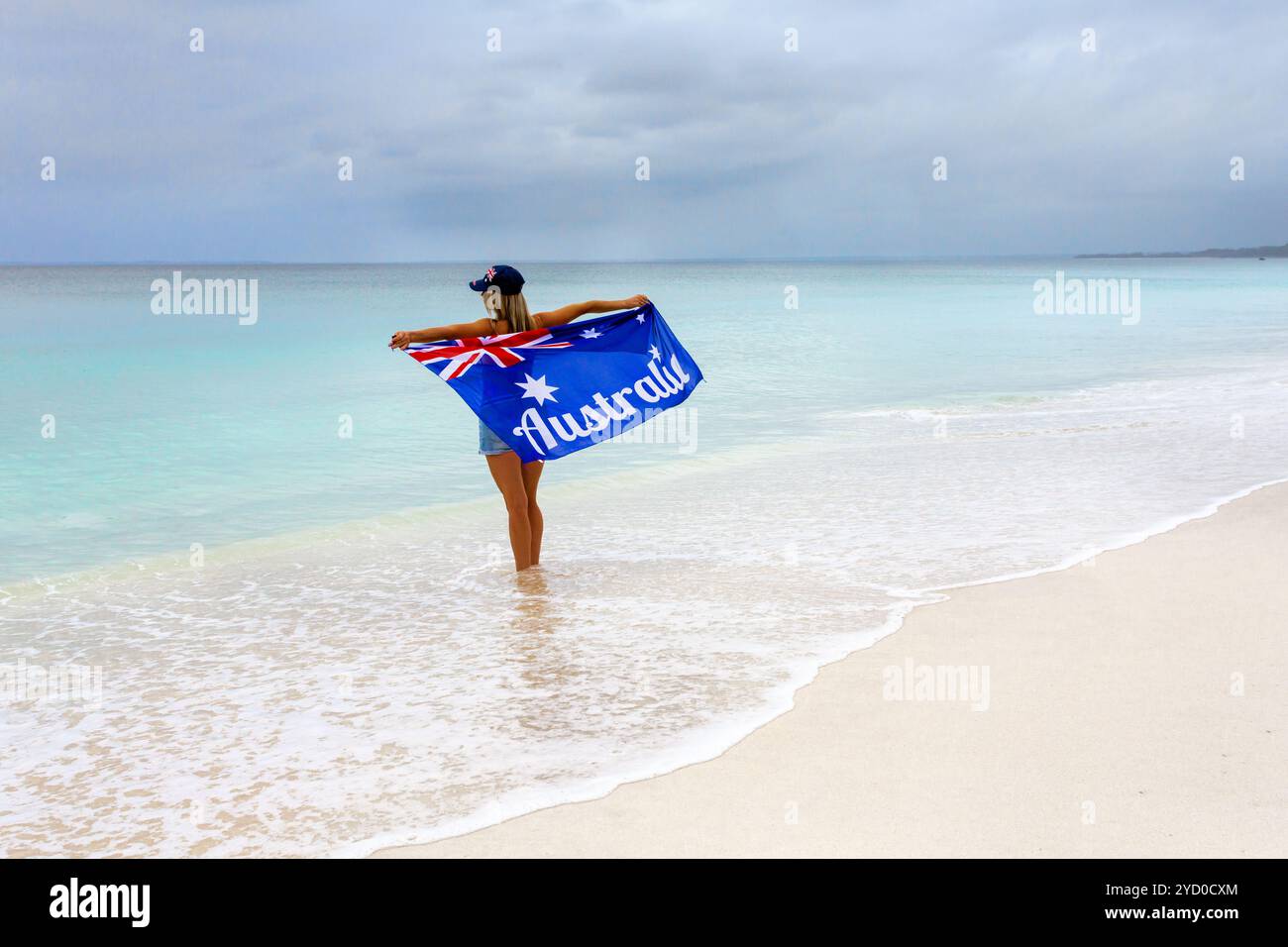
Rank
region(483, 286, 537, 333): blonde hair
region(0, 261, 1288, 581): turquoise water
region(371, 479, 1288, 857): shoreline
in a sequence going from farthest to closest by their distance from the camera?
region(0, 261, 1288, 581): turquoise water
region(483, 286, 537, 333): blonde hair
region(371, 479, 1288, 857): shoreline

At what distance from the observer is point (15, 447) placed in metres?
14.9

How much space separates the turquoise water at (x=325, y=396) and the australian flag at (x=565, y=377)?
3.46m

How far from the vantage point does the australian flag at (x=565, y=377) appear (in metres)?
7.23

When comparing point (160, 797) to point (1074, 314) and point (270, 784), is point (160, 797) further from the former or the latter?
point (1074, 314)

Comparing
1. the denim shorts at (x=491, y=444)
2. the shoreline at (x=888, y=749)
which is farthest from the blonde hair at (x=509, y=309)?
the shoreline at (x=888, y=749)

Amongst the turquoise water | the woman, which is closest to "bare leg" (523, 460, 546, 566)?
the woman

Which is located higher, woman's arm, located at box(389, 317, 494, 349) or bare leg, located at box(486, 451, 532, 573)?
woman's arm, located at box(389, 317, 494, 349)

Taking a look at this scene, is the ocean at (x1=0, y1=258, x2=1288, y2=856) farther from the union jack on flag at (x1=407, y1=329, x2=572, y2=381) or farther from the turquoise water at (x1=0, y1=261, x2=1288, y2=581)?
the union jack on flag at (x1=407, y1=329, x2=572, y2=381)

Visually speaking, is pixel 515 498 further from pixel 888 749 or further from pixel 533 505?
pixel 888 749

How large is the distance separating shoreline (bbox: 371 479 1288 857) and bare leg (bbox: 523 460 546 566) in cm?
266

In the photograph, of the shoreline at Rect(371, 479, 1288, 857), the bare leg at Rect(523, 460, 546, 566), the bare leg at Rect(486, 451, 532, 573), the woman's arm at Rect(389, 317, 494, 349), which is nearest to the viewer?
the shoreline at Rect(371, 479, 1288, 857)

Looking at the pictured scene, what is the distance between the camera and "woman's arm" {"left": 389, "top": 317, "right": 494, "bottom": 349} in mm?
6875

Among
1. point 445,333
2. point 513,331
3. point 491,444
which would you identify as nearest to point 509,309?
point 513,331
